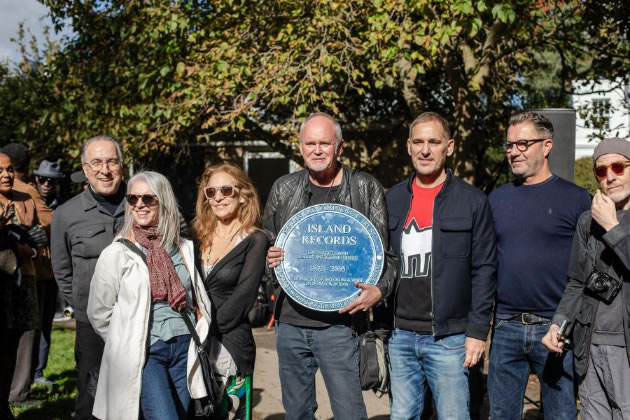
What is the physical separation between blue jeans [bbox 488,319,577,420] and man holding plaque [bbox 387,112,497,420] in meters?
0.26

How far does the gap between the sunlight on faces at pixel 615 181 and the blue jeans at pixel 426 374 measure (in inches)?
41.6

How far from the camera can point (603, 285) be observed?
3.28 metres

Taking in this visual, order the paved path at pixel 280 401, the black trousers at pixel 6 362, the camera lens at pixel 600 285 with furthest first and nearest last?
the paved path at pixel 280 401 → the black trousers at pixel 6 362 → the camera lens at pixel 600 285

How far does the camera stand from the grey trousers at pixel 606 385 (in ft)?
10.4

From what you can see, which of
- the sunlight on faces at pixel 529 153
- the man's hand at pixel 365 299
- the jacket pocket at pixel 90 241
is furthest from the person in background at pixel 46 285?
the sunlight on faces at pixel 529 153

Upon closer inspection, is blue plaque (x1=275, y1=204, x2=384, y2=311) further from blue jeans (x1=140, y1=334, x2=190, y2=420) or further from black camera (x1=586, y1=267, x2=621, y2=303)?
black camera (x1=586, y1=267, x2=621, y2=303)

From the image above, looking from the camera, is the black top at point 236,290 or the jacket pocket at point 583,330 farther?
the black top at point 236,290

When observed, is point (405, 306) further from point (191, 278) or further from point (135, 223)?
point (135, 223)

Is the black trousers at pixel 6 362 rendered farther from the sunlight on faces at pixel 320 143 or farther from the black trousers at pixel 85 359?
the sunlight on faces at pixel 320 143

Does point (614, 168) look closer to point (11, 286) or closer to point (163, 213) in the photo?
point (163, 213)

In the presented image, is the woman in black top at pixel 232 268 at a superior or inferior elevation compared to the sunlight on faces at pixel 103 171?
inferior

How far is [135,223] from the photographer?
3672 millimetres

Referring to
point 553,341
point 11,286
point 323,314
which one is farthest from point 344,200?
point 11,286

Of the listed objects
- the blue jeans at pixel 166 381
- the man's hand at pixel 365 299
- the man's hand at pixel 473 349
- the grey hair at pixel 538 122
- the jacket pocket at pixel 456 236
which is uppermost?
the grey hair at pixel 538 122
